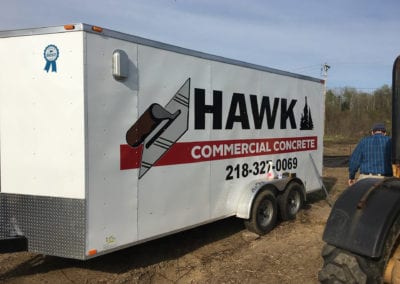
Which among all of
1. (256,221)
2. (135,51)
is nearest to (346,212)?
(135,51)

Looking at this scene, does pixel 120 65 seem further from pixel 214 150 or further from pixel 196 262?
pixel 196 262

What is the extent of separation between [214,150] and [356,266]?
3.89 m

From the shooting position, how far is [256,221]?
7.26 metres

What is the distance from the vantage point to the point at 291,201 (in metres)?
8.57

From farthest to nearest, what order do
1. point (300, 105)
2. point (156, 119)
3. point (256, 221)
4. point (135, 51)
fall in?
point (300, 105) < point (256, 221) < point (156, 119) < point (135, 51)

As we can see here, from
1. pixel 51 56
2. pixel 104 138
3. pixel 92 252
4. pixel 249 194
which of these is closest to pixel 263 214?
pixel 249 194

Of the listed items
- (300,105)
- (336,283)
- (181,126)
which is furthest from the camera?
(300,105)

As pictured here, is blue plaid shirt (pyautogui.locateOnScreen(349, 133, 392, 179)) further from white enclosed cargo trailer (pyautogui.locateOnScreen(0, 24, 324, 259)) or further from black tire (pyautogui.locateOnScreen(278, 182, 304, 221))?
white enclosed cargo trailer (pyautogui.locateOnScreen(0, 24, 324, 259))

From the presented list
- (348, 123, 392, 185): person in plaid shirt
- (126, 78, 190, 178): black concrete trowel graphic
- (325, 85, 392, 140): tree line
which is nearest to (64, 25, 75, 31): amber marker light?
(126, 78, 190, 178): black concrete trowel graphic

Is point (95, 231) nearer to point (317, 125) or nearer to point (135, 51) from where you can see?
point (135, 51)

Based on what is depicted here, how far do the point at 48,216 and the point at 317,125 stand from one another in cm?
674

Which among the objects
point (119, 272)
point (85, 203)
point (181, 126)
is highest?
point (181, 126)

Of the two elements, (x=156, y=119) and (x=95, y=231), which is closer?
(x=95, y=231)

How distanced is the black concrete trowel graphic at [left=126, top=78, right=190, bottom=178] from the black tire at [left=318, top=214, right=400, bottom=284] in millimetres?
2886
